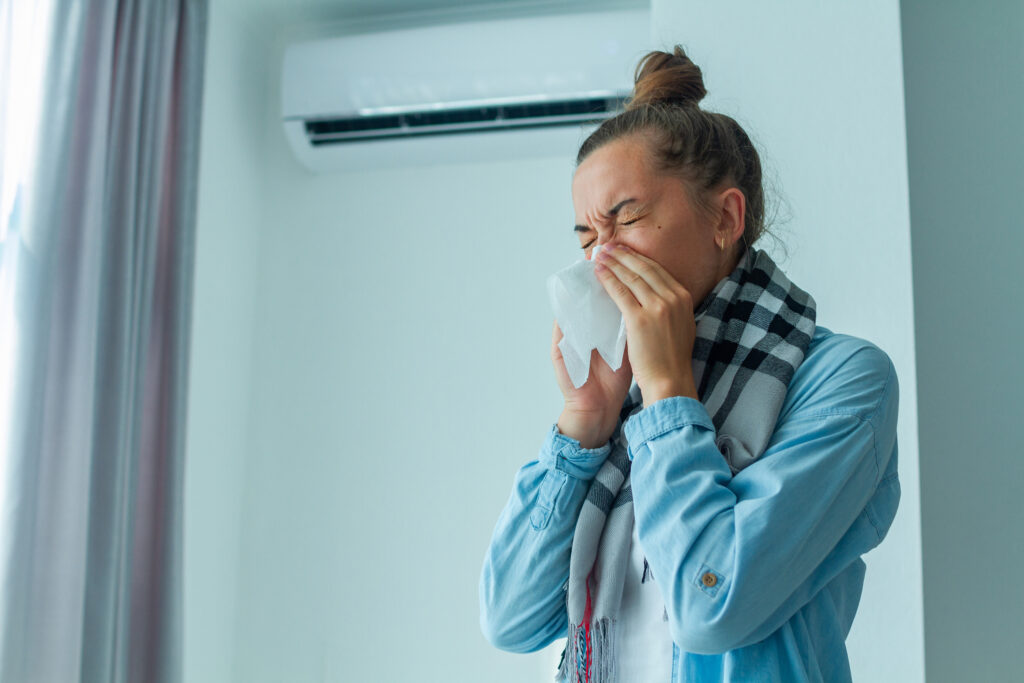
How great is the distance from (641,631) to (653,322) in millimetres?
370

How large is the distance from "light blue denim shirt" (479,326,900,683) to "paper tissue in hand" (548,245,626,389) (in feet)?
0.56

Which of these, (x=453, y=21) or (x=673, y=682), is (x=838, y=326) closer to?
(x=673, y=682)

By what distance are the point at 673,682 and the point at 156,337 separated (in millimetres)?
1644

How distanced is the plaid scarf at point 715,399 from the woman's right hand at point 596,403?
0.04 metres

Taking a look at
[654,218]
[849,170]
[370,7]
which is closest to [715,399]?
[654,218]

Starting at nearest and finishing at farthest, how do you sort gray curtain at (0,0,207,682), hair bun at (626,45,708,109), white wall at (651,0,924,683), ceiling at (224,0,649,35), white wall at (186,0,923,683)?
hair bun at (626,45,708,109), white wall at (651,0,924,683), gray curtain at (0,0,207,682), white wall at (186,0,923,683), ceiling at (224,0,649,35)

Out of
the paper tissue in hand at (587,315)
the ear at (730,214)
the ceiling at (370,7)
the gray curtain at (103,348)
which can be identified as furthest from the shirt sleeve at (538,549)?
the ceiling at (370,7)

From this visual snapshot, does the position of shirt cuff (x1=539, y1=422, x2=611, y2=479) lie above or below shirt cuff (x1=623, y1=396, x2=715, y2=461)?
below

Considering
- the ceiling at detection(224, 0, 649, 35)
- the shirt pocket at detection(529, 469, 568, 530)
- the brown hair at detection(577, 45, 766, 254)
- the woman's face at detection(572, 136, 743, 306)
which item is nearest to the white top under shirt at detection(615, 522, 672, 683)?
the shirt pocket at detection(529, 469, 568, 530)

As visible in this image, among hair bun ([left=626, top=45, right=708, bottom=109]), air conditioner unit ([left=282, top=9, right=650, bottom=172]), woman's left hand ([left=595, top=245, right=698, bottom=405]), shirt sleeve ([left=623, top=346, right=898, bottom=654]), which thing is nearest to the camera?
shirt sleeve ([left=623, top=346, right=898, bottom=654])

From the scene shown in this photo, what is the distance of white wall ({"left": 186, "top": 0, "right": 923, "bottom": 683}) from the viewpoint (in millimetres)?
2379

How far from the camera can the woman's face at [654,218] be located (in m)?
1.02

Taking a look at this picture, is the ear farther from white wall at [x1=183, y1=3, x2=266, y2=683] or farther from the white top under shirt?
white wall at [x1=183, y1=3, x2=266, y2=683]

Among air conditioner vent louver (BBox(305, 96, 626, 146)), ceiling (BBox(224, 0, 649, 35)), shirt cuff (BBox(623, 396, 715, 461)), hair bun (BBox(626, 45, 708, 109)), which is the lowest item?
shirt cuff (BBox(623, 396, 715, 461))
